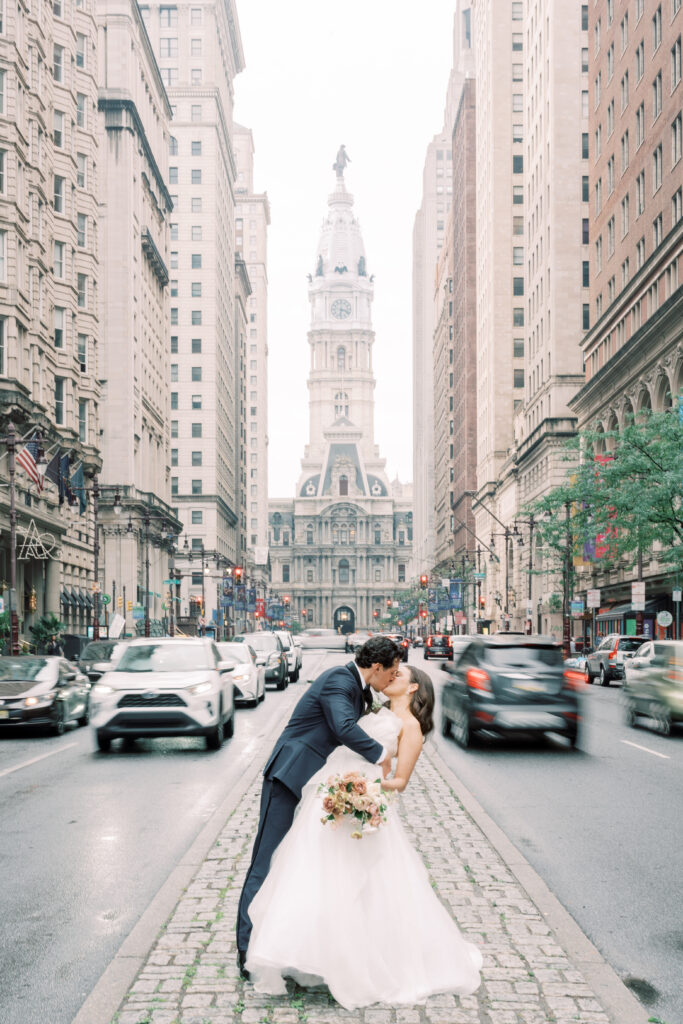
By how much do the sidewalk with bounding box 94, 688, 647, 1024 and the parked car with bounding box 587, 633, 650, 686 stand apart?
29.6 m

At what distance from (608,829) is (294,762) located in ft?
19.7

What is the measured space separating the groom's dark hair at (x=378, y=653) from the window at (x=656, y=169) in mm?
48824

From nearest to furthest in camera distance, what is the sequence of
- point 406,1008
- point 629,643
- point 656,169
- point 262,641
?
point 406,1008
point 262,641
point 629,643
point 656,169

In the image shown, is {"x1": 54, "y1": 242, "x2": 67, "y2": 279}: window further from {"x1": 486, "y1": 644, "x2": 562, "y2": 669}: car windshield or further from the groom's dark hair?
the groom's dark hair

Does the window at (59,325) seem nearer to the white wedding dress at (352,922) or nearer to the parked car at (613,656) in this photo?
the parked car at (613,656)

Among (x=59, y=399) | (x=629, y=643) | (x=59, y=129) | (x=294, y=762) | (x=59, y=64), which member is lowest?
(x=629, y=643)

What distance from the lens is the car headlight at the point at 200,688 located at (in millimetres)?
17297

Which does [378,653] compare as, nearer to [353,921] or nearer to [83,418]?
[353,921]

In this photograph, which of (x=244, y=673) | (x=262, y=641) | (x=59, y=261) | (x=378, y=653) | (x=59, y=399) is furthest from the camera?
(x=59, y=261)

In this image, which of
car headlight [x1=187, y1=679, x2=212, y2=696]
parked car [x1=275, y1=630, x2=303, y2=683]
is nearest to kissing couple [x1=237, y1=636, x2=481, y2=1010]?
car headlight [x1=187, y1=679, x2=212, y2=696]

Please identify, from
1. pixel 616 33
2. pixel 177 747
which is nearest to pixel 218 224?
pixel 616 33

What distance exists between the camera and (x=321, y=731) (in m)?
6.12

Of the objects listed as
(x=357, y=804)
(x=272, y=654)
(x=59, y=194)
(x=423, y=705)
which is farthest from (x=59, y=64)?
(x=357, y=804)

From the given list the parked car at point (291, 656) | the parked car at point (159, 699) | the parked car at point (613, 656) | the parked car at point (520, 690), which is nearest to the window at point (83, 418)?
the parked car at point (291, 656)
